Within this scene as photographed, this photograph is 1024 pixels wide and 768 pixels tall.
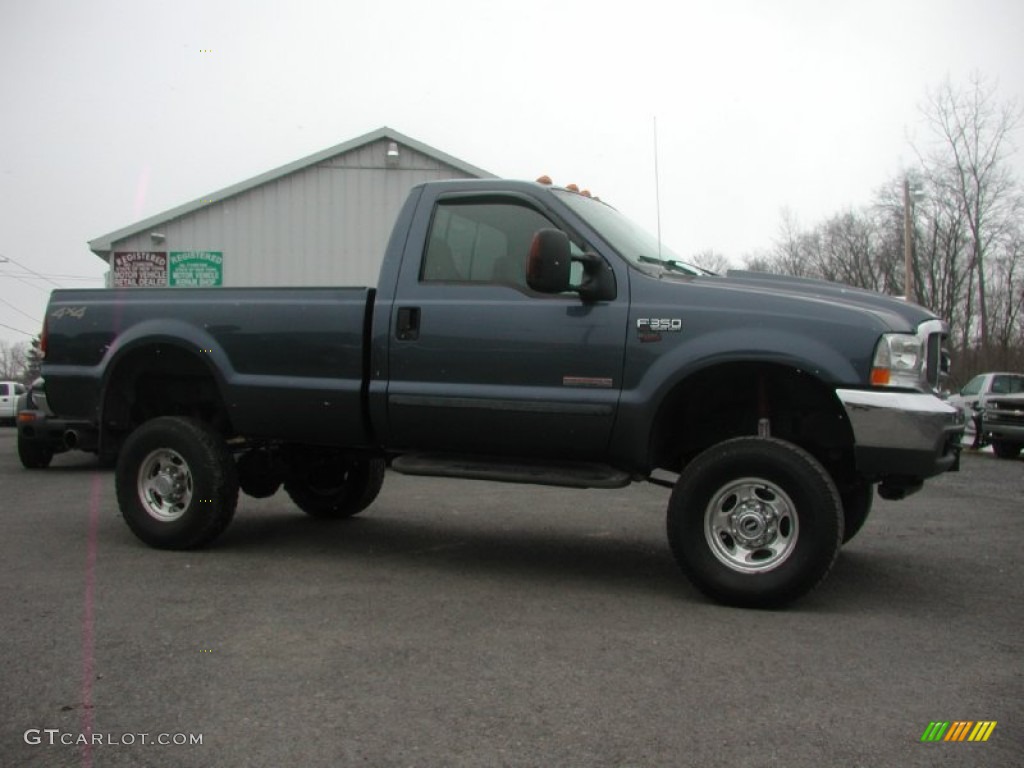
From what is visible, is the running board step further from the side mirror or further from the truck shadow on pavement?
the side mirror

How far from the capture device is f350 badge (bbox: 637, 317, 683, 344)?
16.9 feet

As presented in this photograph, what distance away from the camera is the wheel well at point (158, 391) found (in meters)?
6.52

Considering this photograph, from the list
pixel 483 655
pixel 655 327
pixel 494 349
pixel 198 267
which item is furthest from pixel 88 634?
pixel 198 267

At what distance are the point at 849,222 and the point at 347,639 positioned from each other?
4817 cm

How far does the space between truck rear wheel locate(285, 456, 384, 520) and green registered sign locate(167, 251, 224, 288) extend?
13143 mm

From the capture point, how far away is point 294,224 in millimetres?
19547

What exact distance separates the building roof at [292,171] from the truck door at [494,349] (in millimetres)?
13914

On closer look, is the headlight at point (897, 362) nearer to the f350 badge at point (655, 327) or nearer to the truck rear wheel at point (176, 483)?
the f350 badge at point (655, 327)

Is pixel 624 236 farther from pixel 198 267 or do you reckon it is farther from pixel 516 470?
pixel 198 267

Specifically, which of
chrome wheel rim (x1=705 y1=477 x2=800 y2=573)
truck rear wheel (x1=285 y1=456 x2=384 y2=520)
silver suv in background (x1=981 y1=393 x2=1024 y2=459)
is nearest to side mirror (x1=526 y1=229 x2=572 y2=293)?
chrome wheel rim (x1=705 y1=477 x2=800 y2=573)

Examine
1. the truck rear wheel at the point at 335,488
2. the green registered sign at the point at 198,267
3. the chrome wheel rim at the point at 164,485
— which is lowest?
the truck rear wheel at the point at 335,488

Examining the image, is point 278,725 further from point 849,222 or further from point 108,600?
point 849,222

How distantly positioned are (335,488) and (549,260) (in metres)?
3.20

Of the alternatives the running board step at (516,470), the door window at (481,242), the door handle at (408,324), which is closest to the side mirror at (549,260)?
the door window at (481,242)
